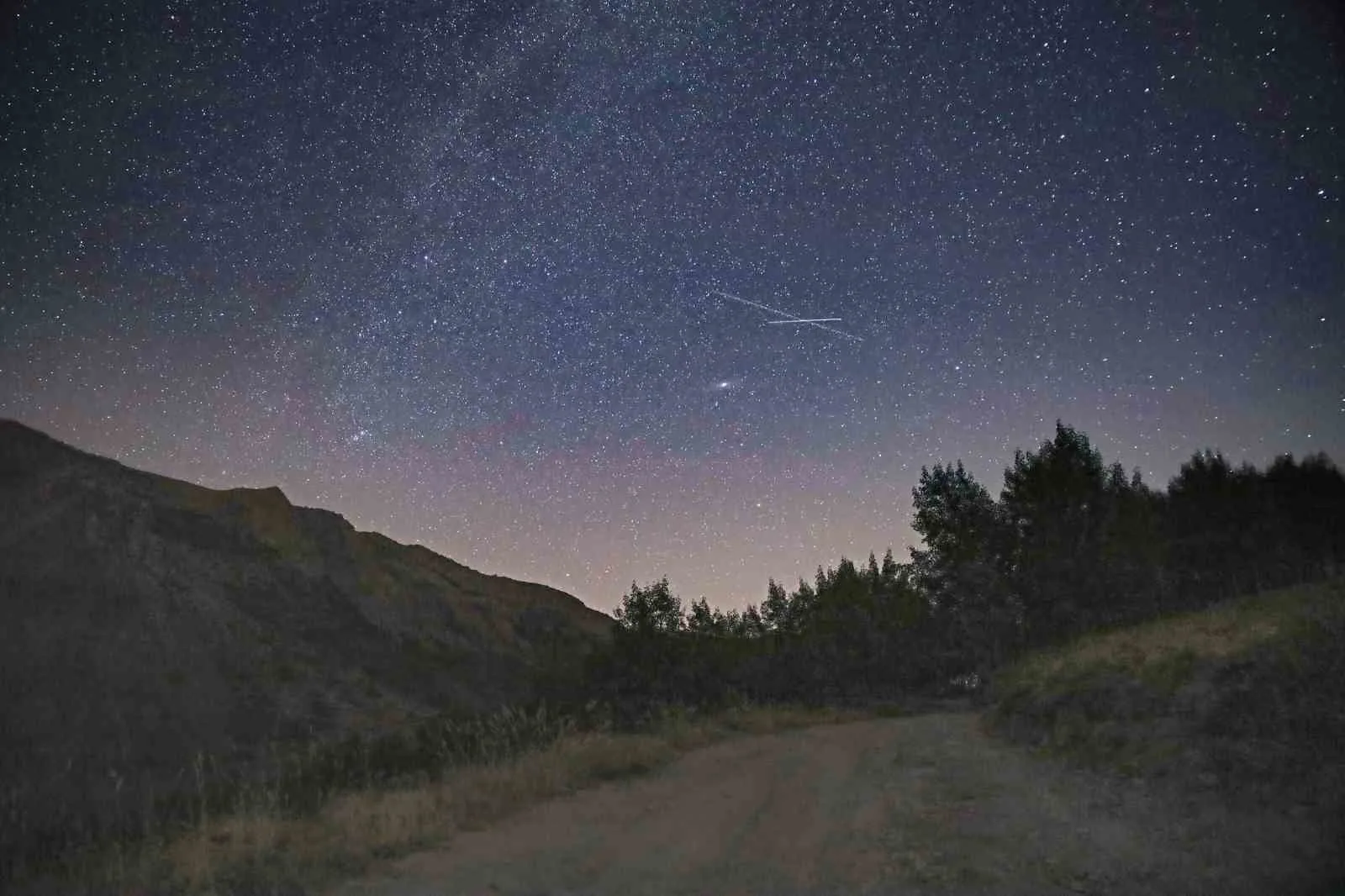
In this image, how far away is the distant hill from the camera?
178ft

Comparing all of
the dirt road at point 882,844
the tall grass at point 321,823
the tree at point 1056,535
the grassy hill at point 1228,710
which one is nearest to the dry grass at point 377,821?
the tall grass at point 321,823

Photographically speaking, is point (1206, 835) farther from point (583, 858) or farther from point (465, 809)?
point (465, 809)

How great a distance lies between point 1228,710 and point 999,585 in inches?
1779

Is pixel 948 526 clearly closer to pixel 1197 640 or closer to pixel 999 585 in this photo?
pixel 999 585

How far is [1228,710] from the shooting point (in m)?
10.9

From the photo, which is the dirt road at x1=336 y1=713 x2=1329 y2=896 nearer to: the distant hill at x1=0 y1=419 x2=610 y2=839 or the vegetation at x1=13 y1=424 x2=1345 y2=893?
the vegetation at x1=13 y1=424 x2=1345 y2=893

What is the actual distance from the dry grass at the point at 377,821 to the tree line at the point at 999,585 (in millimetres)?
22327

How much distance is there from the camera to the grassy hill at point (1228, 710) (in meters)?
8.27

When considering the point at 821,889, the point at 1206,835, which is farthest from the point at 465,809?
the point at 1206,835

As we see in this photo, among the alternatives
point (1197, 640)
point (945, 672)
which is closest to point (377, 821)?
point (1197, 640)

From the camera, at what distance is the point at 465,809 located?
9.88 metres

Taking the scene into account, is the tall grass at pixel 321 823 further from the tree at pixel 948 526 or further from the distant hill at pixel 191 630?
the tree at pixel 948 526

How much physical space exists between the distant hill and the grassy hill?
80.6ft

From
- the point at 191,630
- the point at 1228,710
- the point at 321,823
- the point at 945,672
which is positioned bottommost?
the point at 945,672
